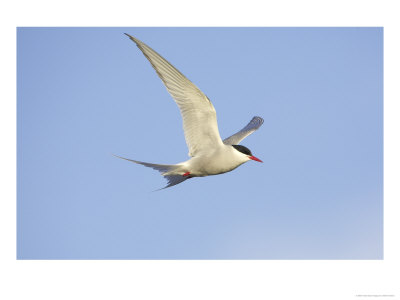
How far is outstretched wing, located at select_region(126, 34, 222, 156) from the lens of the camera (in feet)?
13.1

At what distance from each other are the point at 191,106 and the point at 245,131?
195 centimetres

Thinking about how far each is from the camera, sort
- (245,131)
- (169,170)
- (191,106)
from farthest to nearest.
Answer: (245,131)
(169,170)
(191,106)

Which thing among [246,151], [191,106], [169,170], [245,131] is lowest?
[169,170]

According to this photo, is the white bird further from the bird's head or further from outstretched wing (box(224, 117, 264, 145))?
outstretched wing (box(224, 117, 264, 145))

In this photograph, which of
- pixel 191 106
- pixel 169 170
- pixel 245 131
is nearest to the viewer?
pixel 191 106

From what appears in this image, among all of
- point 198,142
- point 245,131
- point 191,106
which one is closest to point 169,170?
point 198,142

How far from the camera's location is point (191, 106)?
4449mm

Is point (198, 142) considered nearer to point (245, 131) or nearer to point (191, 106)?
point (191, 106)

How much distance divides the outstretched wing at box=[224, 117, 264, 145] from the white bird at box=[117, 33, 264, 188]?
3.13 ft

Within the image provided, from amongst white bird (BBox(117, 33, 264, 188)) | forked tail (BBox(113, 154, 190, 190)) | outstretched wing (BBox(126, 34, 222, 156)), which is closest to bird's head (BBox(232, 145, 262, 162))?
white bird (BBox(117, 33, 264, 188))

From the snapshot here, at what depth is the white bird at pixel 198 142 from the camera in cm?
430
